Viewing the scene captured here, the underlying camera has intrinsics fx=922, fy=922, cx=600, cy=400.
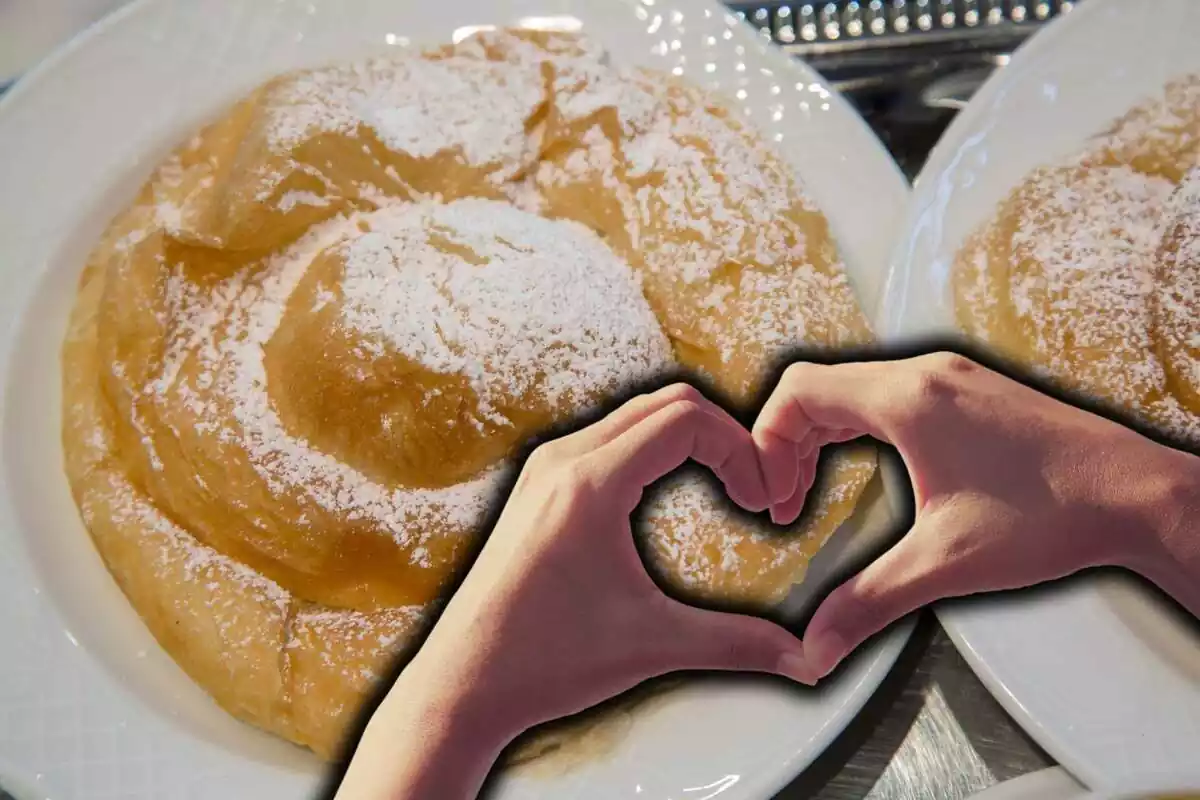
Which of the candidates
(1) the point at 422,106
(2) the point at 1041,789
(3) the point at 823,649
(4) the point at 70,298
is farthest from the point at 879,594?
(4) the point at 70,298

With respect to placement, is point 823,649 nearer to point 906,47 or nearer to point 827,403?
point 827,403

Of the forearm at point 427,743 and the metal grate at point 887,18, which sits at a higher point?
the metal grate at point 887,18

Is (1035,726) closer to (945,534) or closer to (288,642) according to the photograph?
(945,534)

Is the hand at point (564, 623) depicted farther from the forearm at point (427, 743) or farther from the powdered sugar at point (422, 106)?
the powdered sugar at point (422, 106)

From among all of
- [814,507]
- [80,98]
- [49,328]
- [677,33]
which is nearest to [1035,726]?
[814,507]

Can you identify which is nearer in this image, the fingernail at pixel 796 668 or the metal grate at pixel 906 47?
the fingernail at pixel 796 668

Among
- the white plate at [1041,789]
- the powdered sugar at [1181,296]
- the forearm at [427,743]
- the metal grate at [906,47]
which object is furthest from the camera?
the metal grate at [906,47]

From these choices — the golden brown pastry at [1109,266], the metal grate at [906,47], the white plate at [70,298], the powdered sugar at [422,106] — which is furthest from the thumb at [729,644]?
the metal grate at [906,47]
